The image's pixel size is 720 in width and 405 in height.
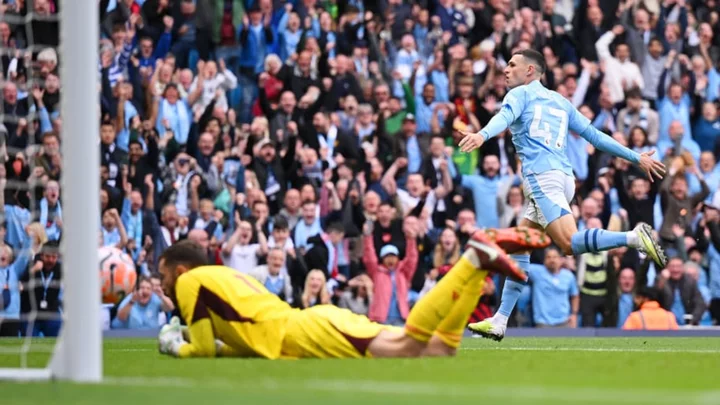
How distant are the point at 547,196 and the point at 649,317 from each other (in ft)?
22.9

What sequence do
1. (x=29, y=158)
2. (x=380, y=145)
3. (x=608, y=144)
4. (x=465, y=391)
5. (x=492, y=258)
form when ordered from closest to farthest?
1. (x=465, y=391)
2. (x=492, y=258)
3. (x=29, y=158)
4. (x=608, y=144)
5. (x=380, y=145)

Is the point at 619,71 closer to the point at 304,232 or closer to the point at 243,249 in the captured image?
the point at 304,232

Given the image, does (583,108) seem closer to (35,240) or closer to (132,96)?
(132,96)

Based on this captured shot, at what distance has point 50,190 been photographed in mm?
13750

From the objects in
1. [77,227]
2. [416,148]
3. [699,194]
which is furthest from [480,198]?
[77,227]

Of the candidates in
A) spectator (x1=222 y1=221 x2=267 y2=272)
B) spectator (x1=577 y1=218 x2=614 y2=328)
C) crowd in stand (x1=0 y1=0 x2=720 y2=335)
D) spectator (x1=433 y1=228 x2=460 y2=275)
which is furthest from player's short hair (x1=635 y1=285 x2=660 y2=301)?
spectator (x1=222 y1=221 x2=267 y2=272)

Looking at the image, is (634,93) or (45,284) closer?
(45,284)

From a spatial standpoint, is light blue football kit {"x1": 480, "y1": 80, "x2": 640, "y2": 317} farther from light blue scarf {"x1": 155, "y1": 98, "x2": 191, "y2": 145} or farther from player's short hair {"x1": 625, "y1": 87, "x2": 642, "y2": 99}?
player's short hair {"x1": 625, "y1": 87, "x2": 642, "y2": 99}

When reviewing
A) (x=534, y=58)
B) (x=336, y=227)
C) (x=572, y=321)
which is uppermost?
(x=534, y=58)

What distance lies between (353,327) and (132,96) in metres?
11.5

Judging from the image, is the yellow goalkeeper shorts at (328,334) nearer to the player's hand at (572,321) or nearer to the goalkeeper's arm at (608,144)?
the goalkeeper's arm at (608,144)

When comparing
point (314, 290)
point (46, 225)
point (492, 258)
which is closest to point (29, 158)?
point (46, 225)

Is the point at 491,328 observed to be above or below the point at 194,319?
below

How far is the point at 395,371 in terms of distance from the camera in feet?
31.5
